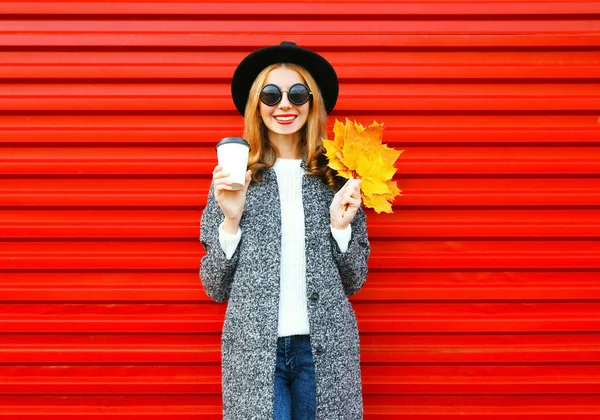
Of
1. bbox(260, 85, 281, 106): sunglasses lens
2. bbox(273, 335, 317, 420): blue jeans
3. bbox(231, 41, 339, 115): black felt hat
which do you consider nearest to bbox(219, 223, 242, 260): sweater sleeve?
bbox(273, 335, 317, 420): blue jeans

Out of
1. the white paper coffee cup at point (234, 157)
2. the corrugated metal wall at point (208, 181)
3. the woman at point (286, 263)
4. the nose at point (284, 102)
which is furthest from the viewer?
the corrugated metal wall at point (208, 181)

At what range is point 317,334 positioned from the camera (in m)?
1.76

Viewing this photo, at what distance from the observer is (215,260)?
1.80 metres

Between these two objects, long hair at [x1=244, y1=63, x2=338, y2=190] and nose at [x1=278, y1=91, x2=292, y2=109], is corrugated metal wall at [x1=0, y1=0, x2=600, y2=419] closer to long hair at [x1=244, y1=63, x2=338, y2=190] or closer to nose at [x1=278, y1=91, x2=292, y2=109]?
long hair at [x1=244, y1=63, x2=338, y2=190]

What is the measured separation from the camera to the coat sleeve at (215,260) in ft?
5.90

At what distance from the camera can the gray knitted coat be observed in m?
1.75

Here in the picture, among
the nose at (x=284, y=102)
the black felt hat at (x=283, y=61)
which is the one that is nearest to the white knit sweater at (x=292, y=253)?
the nose at (x=284, y=102)

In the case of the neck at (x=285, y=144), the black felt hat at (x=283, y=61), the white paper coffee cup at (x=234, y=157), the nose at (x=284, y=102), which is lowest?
the white paper coffee cup at (x=234, y=157)

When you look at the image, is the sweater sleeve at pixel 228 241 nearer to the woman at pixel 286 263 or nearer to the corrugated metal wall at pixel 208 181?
the woman at pixel 286 263

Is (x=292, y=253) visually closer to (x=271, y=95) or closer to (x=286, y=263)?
(x=286, y=263)

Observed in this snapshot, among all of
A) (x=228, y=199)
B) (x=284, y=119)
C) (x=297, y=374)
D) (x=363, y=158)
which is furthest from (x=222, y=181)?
(x=297, y=374)

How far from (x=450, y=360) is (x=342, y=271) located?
99 centimetres

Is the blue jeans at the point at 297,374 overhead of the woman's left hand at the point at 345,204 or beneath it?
beneath

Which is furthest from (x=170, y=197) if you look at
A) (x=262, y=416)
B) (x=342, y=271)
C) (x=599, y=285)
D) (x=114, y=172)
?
(x=599, y=285)
